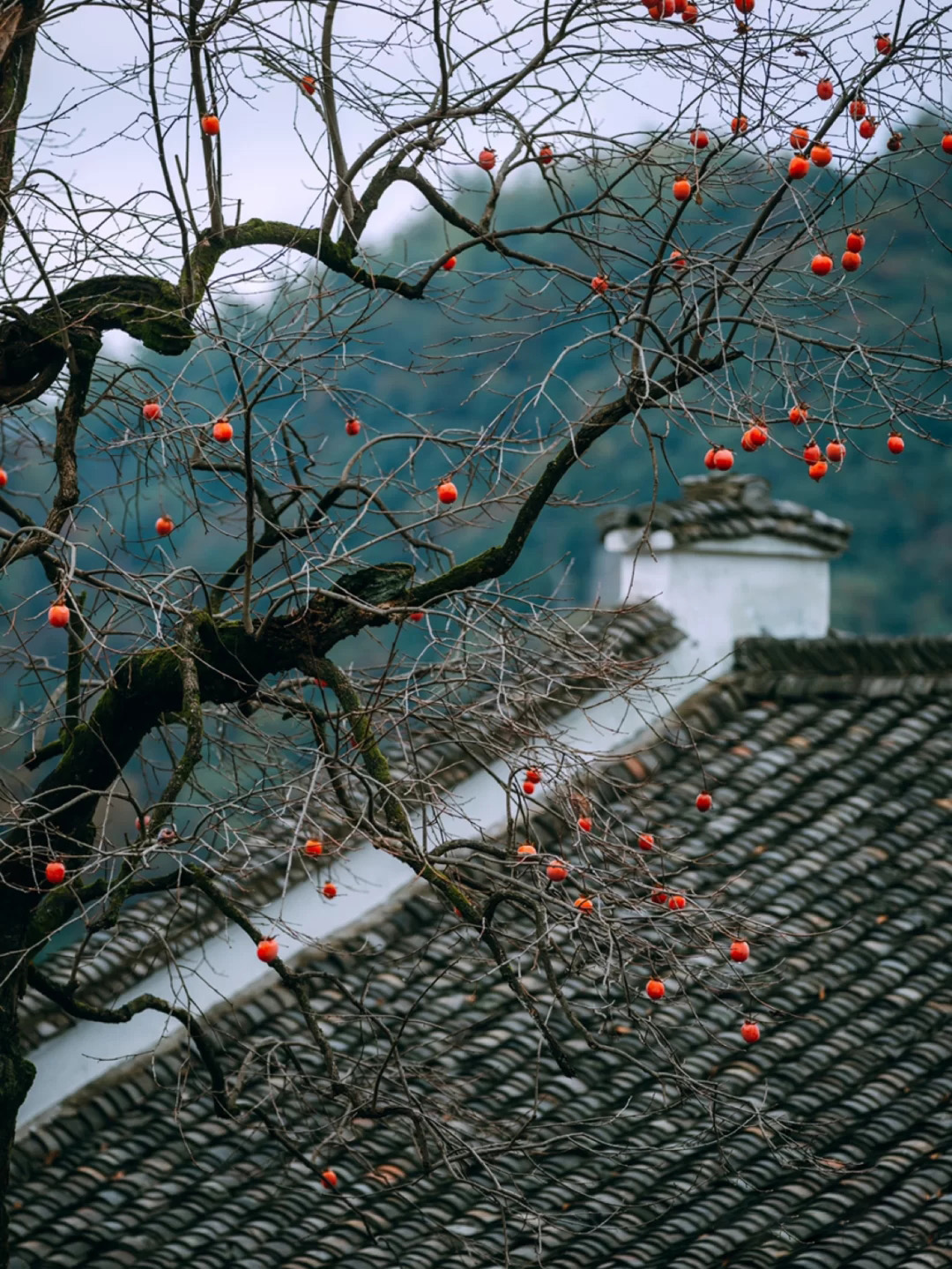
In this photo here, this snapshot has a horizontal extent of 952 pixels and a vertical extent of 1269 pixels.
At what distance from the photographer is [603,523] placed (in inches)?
388

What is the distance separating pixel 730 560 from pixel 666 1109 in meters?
5.73

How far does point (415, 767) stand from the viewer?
3824 mm

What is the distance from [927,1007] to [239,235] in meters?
4.37

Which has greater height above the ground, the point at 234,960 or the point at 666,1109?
the point at 666,1109

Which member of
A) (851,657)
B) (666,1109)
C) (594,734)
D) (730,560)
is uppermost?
(730,560)

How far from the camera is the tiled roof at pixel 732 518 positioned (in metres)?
9.20

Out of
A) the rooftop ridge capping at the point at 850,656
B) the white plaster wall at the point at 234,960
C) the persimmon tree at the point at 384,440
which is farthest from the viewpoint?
the rooftop ridge capping at the point at 850,656

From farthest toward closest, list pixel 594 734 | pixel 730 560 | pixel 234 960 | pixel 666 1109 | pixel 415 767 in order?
pixel 730 560
pixel 594 734
pixel 234 960
pixel 666 1109
pixel 415 767

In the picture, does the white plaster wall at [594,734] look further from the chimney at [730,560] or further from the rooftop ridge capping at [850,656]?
the rooftop ridge capping at [850,656]

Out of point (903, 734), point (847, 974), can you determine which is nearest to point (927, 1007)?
point (847, 974)

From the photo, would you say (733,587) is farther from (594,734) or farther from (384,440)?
(384,440)

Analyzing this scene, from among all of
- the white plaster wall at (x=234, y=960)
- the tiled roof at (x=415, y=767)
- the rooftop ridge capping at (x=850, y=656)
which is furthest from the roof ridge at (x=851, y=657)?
the white plaster wall at (x=234, y=960)

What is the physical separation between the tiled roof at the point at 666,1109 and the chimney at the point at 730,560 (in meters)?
1.33

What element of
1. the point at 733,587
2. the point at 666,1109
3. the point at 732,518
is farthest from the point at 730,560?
the point at 666,1109
